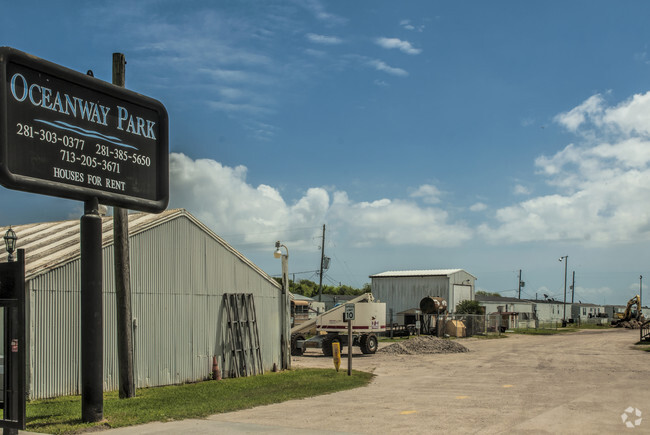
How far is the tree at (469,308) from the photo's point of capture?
212 ft

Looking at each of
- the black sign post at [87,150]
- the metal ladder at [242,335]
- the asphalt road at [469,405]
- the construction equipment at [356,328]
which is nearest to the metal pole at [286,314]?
the metal ladder at [242,335]

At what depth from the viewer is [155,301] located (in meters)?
19.8

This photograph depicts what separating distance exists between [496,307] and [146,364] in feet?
214

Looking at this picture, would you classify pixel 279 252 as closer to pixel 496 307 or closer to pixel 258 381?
pixel 258 381

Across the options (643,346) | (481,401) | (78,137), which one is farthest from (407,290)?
(78,137)

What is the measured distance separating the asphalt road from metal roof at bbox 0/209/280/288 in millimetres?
6338

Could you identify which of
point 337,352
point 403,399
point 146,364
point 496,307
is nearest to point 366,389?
point 403,399

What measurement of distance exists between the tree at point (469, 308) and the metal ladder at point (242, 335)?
44.0m

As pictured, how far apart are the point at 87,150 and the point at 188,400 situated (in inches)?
266

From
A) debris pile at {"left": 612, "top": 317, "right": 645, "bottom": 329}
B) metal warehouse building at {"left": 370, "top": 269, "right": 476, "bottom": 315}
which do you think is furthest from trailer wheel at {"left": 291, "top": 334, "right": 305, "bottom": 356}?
debris pile at {"left": 612, "top": 317, "right": 645, "bottom": 329}

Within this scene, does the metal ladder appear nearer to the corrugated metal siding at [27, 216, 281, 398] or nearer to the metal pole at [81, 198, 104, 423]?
the corrugated metal siding at [27, 216, 281, 398]

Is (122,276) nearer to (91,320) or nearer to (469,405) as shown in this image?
(91,320)

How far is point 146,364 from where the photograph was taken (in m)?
19.2

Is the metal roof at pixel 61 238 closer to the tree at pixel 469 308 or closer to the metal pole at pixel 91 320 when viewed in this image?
the metal pole at pixel 91 320
